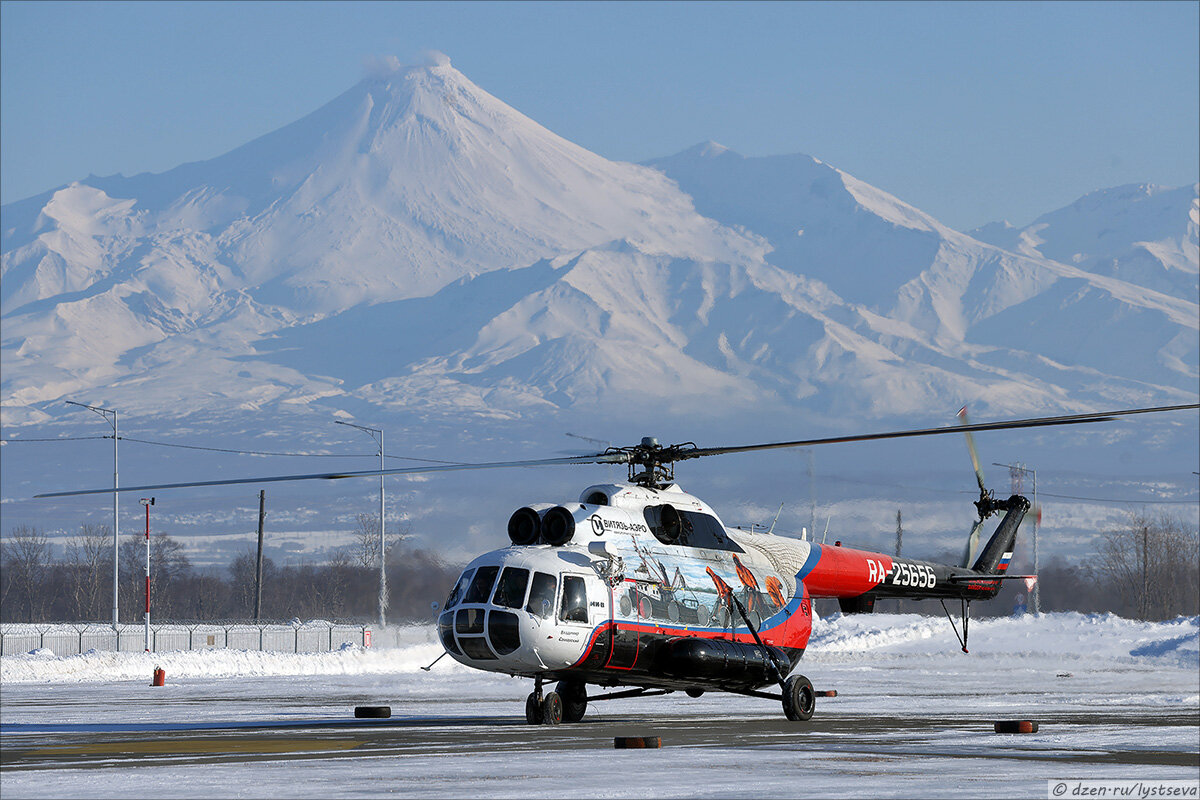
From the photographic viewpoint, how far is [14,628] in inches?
4631

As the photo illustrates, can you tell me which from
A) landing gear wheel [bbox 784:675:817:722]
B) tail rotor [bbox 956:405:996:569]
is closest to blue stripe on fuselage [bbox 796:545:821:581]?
landing gear wheel [bbox 784:675:817:722]

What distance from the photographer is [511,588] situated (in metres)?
28.7

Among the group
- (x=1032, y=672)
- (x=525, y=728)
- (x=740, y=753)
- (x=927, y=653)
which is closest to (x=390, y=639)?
(x=927, y=653)

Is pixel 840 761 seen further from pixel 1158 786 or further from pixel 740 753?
pixel 1158 786

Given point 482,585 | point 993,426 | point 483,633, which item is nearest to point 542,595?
point 482,585

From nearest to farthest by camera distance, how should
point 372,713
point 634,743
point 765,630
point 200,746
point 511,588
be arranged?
point 634,743 → point 200,746 → point 511,588 → point 765,630 → point 372,713

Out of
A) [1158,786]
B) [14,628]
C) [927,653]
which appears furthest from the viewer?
[14,628]

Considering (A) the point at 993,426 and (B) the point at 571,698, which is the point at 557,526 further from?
(A) the point at 993,426

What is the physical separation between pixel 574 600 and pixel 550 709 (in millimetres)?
2677

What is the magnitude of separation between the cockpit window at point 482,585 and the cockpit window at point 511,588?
17 cm

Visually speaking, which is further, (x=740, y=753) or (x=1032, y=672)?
(x=1032, y=672)

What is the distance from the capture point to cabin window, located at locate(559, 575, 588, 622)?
2891 centimetres

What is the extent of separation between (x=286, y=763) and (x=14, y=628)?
102991 millimetres

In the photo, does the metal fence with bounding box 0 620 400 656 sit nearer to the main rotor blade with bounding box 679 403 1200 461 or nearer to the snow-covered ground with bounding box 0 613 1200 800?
the snow-covered ground with bounding box 0 613 1200 800
